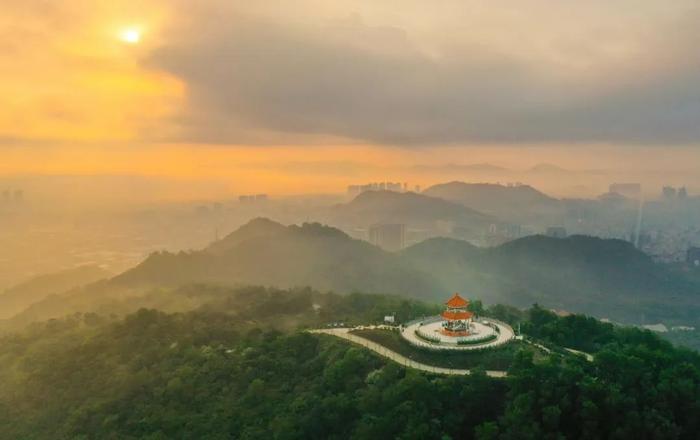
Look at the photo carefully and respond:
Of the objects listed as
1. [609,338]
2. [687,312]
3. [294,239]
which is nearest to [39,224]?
[294,239]

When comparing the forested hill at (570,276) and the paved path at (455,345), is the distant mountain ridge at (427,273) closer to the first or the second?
the forested hill at (570,276)

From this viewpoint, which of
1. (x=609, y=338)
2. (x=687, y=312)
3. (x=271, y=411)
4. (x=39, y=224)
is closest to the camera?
(x=271, y=411)

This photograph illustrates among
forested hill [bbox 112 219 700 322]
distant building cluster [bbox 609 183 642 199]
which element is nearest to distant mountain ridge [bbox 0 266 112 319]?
forested hill [bbox 112 219 700 322]

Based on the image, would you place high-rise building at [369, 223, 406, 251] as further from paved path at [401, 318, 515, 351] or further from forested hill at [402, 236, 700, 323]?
paved path at [401, 318, 515, 351]

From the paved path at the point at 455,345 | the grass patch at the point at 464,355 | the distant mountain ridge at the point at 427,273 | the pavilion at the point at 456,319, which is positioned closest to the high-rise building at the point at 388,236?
the distant mountain ridge at the point at 427,273

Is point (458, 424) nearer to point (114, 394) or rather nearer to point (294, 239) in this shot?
point (114, 394)
